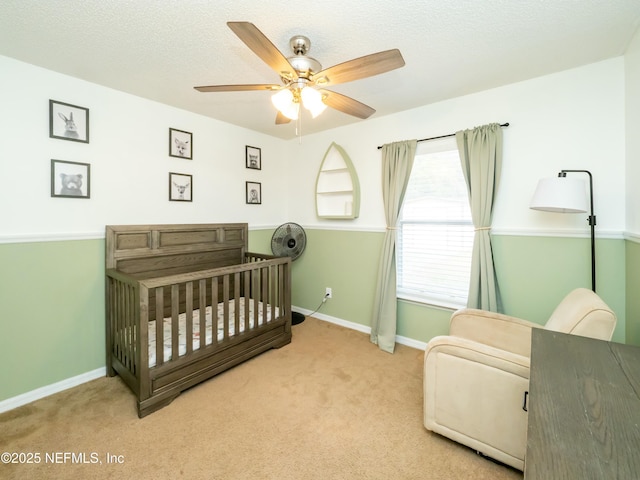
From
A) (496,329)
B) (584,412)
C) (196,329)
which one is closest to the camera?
(584,412)

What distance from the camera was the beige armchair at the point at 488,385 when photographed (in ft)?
4.42

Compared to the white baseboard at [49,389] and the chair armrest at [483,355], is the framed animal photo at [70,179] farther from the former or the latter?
the chair armrest at [483,355]

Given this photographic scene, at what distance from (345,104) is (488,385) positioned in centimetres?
175

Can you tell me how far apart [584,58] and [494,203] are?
106 centimetres

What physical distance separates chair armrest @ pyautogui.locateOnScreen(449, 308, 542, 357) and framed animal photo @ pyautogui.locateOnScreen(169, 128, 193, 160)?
2.77 m

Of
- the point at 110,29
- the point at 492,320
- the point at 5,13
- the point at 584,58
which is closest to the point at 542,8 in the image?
the point at 584,58

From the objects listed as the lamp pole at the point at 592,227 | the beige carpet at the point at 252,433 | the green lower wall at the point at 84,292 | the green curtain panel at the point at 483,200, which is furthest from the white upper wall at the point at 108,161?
the lamp pole at the point at 592,227

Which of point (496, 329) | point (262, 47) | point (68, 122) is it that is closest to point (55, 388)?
point (68, 122)

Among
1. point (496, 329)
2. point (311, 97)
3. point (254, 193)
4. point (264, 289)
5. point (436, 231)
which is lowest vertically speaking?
point (496, 329)

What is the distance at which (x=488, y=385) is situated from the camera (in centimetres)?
143

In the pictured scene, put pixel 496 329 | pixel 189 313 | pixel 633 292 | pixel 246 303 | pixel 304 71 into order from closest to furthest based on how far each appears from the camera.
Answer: pixel 304 71 < pixel 633 292 < pixel 496 329 < pixel 189 313 < pixel 246 303

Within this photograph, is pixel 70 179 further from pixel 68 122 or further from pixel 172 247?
pixel 172 247

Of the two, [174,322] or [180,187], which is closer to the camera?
[174,322]

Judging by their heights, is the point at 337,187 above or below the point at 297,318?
above
